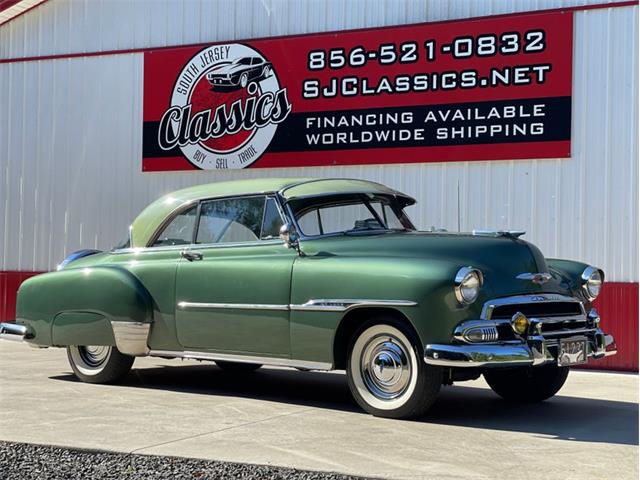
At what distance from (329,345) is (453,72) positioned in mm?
5063

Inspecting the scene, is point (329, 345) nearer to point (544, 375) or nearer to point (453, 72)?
point (544, 375)

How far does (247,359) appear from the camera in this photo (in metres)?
6.88

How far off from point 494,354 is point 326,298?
4.12ft

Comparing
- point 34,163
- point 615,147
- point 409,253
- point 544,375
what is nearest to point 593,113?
point 615,147

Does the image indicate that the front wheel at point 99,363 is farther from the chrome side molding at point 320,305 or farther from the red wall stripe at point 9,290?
the red wall stripe at point 9,290

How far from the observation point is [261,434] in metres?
5.59

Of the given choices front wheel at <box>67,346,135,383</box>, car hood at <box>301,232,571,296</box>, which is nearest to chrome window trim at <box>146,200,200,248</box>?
front wheel at <box>67,346,135,383</box>

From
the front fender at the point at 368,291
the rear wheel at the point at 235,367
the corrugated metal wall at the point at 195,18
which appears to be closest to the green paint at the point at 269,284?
the front fender at the point at 368,291

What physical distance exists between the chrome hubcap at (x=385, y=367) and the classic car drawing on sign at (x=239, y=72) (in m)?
6.19

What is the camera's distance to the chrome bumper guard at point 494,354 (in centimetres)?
566

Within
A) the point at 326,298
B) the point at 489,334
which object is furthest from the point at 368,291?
the point at 489,334

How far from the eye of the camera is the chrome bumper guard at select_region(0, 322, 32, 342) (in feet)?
26.6

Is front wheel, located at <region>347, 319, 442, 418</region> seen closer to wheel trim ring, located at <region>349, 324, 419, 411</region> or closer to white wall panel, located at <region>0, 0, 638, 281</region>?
wheel trim ring, located at <region>349, 324, 419, 411</region>

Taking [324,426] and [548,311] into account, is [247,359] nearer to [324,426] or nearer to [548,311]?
[324,426]
